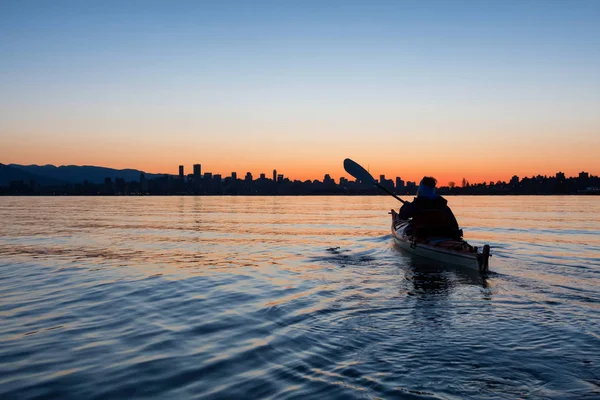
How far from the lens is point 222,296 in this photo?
12742mm

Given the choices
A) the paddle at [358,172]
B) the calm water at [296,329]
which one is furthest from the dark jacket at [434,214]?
the paddle at [358,172]

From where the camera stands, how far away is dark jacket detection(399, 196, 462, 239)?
19.4 m

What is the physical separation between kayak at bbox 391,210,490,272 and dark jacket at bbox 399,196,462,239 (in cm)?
53

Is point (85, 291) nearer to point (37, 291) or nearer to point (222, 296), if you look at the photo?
point (37, 291)

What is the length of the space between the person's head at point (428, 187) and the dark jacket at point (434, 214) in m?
0.18

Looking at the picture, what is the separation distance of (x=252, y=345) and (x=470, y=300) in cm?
661

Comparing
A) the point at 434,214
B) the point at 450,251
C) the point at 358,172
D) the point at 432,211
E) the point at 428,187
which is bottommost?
the point at 450,251

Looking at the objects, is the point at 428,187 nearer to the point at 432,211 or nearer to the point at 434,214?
the point at 432,211

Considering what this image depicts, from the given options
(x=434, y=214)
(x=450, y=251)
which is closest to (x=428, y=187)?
(x=434, y=214)

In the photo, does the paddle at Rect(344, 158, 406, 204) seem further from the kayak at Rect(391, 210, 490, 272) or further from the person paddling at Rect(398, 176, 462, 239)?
the person paddling at Rect(398, 176, 462, 239)

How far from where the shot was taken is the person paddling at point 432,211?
63.5 ft

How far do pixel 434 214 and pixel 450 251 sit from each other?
7.08ft

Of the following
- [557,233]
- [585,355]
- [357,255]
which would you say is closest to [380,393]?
[585,355]

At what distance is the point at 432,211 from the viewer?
1945 centimetres
